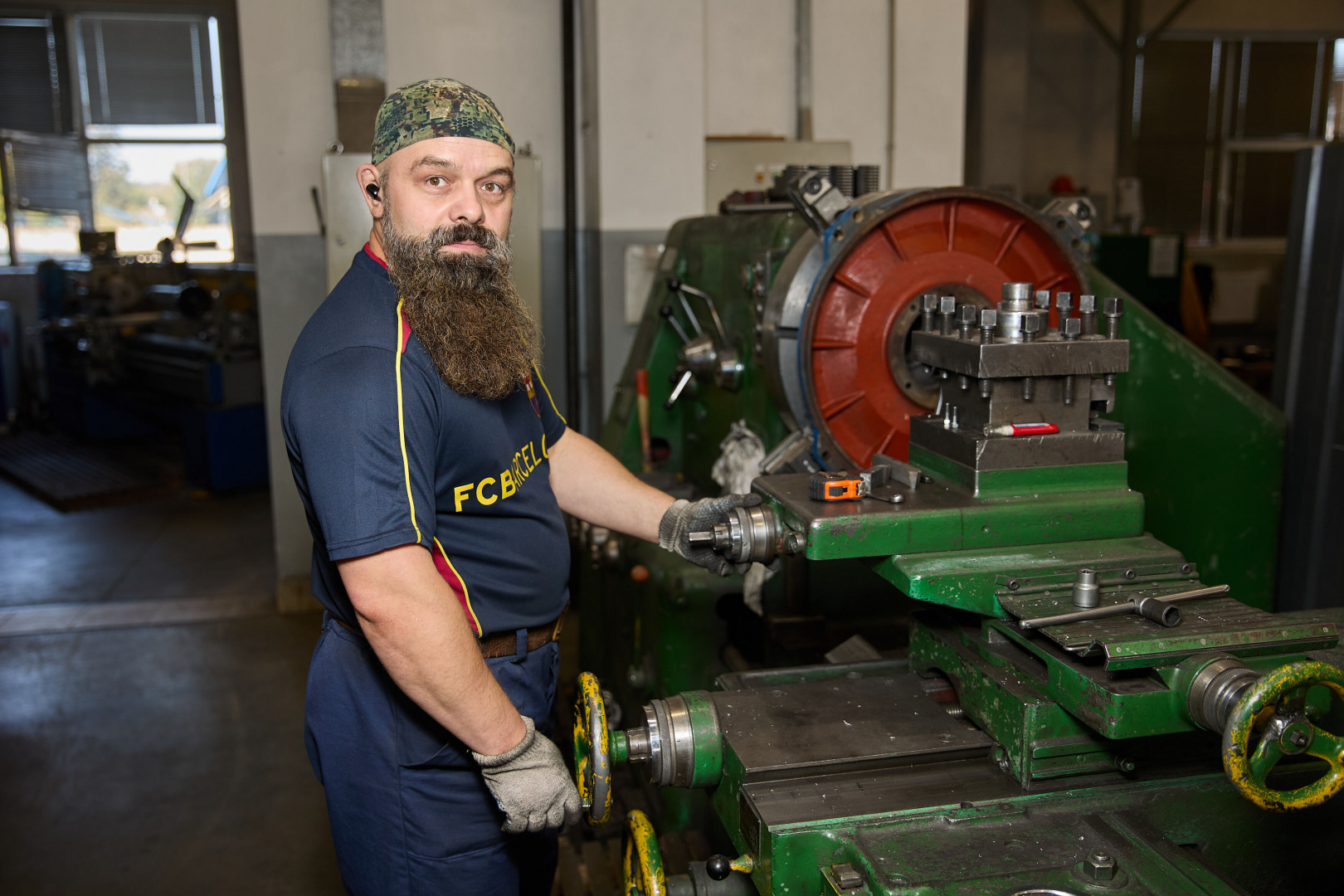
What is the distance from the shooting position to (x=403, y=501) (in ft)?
3.65

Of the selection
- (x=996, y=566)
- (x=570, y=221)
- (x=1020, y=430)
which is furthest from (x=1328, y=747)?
(x=570, y=221)

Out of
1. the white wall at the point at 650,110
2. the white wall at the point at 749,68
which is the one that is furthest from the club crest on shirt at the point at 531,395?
the white wall at the point at 749,68

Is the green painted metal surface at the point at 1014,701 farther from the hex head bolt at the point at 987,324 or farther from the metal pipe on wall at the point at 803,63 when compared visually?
the metal pipe on wall at the point at 803,63

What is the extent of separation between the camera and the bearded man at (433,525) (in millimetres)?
1111

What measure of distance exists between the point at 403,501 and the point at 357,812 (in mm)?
471

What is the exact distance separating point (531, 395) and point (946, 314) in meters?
0.58

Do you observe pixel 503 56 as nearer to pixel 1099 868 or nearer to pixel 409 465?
pixel 409 465

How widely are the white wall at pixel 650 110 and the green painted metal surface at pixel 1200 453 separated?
5.39 feet

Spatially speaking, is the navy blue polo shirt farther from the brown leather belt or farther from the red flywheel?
the red flywheel

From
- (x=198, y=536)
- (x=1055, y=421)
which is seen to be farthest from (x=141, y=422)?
(x=1055, y=421)

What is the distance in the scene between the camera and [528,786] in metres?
1.17

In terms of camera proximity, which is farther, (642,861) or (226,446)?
(226,446)

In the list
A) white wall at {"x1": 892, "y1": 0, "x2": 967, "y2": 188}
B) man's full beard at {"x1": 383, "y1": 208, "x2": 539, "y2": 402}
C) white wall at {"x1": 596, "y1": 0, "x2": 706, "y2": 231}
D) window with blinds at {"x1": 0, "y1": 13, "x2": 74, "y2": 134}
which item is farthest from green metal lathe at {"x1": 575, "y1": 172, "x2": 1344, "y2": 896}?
window with blinds at {"x1": 0, "y1": 13, "x2": 74, "y2": 134}

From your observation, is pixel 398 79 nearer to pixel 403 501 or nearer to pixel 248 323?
pixel 248 323
